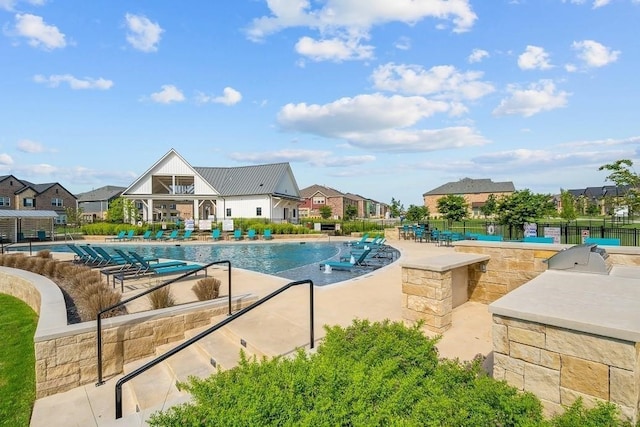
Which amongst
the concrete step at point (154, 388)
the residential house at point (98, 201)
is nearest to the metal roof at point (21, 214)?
the concrete step at point (154, 388)

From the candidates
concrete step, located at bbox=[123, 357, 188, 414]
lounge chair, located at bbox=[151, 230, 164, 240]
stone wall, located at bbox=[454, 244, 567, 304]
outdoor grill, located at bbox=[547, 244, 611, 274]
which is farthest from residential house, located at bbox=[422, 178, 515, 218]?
concrete step, located at bbox=[123, 357, 188, 414]

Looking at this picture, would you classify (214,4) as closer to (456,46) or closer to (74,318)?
(456,46)

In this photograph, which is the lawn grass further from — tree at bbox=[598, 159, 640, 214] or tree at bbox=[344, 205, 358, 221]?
tree at bbox=[344, 205, 358, 221]

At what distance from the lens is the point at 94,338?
504cm

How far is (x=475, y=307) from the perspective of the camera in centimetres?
622

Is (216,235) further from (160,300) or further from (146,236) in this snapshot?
(160,300)

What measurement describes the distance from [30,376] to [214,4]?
42.7 feet

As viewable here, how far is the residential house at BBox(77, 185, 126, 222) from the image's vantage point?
6325cm

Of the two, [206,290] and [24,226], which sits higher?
[24,226]

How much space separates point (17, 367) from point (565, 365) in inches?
291

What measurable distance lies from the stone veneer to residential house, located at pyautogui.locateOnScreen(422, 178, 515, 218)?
73.6m

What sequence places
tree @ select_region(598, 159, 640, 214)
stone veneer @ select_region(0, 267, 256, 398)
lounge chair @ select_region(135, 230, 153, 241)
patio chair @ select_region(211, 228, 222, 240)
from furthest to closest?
lounge chair @ select_region(135, 230, 153, 241)
patio chair @ select_region(211, 228, 222, 240)
tree @ select_region(598, 159, 640, 214)
stone veneer @ select_region(0, 267, 256, 398)

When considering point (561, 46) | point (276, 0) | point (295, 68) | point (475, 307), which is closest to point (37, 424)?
point (475, 307)

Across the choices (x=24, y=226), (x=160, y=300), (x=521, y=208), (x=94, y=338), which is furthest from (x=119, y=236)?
(x=521, y=208)
